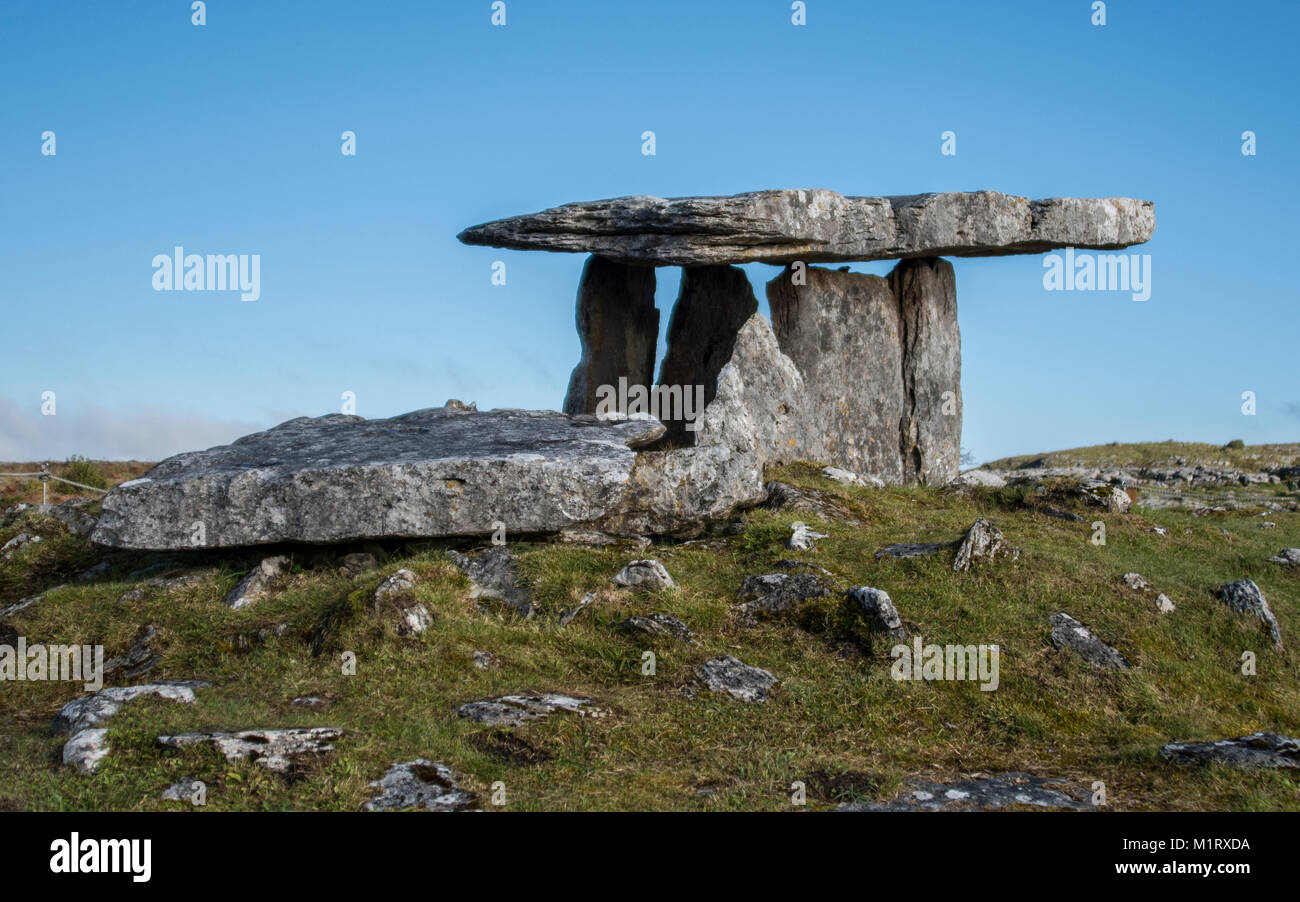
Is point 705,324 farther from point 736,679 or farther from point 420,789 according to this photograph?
point 420,789

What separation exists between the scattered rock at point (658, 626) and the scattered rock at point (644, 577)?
695 mm

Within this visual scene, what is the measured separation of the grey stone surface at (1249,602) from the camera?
39.3 feet

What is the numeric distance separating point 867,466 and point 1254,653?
968cm

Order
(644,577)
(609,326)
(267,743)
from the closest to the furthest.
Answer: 1. (267,743)
2. (644,577)
3. (609,326)

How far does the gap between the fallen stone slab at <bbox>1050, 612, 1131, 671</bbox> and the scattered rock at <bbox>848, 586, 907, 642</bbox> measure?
1.53 meters

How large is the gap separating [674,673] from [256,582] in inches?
213

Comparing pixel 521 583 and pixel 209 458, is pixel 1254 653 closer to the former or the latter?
pixel 521 583

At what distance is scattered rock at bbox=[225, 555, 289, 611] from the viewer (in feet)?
42.1

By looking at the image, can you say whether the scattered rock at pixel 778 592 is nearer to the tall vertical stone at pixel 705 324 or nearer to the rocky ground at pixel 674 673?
the rocky ground at pixel 674 673

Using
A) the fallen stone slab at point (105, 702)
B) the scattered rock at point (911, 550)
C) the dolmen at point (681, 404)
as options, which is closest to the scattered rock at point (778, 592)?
the scattered rock at point (911, 550)

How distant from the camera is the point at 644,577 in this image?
38.7ft

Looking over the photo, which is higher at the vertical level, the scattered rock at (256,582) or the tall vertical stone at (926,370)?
the tall vertical stone at (926,370)

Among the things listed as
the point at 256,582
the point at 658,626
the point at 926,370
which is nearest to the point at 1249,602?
the point at 658,626
